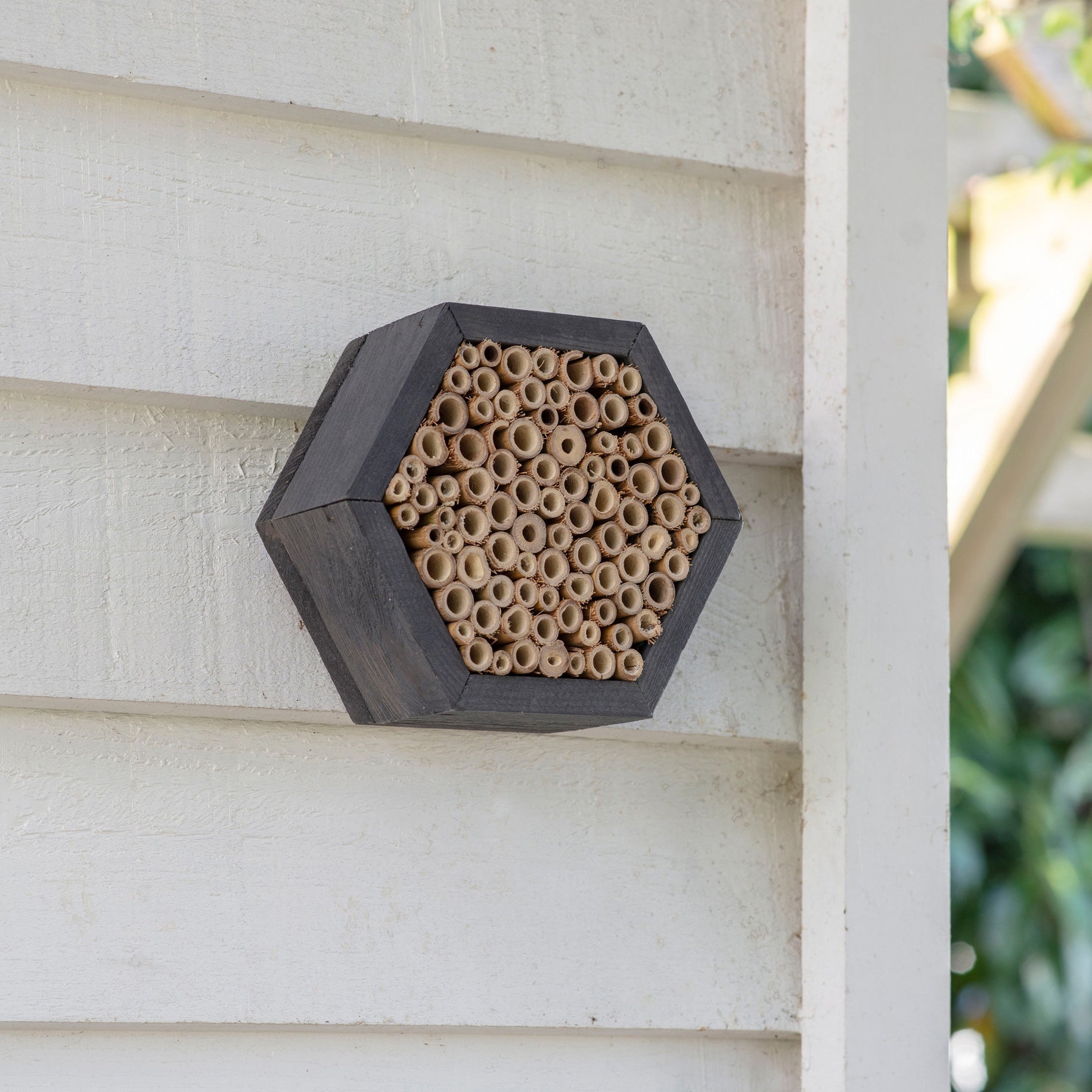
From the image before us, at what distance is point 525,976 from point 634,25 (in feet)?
2.17

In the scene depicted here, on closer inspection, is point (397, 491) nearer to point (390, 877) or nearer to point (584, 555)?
point (584, 555)

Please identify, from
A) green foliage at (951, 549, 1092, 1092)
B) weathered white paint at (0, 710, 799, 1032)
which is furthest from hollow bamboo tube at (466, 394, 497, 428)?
green foliage at (951, 549, 1092, 1092)

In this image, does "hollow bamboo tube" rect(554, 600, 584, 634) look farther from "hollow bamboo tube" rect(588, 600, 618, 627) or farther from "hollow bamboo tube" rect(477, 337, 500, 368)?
"hollow bamboo tube" rect(477, 337, 500, 368)

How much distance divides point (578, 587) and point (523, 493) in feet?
0.21

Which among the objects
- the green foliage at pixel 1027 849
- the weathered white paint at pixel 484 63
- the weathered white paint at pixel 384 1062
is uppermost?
the weathered white paint at pixel 484 63

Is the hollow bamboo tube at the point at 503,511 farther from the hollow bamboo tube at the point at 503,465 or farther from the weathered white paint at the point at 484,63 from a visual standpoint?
the weathered white paint at the point at 484,63

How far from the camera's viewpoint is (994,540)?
7.29 ft

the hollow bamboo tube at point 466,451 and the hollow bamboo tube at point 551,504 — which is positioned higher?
the hollow bamboo tube at point 466,451

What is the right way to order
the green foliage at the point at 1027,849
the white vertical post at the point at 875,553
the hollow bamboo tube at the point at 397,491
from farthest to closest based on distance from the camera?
the green foliage at the point at 1027,849, the white vertical post at the point at 875,553, the hollow bamboo tube at the point at 397,491

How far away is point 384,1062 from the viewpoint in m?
0.86

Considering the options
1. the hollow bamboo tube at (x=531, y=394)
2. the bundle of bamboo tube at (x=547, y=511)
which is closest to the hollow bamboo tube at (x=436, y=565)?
the bundle of bamboo tube at (x=547, y=511)

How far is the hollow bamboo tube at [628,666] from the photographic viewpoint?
80cm

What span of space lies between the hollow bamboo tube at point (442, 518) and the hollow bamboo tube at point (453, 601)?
0.11 feet

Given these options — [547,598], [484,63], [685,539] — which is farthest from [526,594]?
[484,63]
